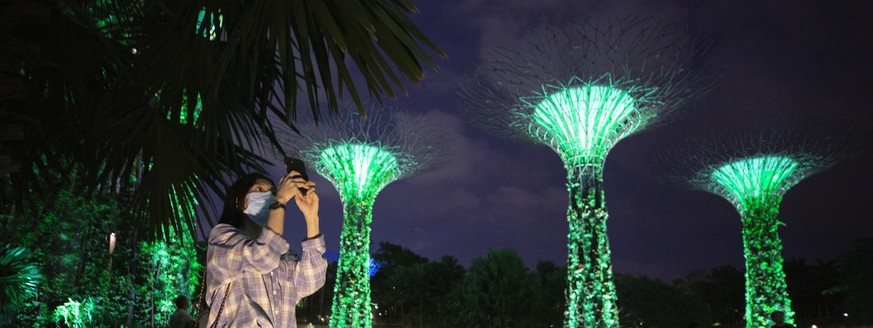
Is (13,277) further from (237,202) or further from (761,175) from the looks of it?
(761,175)

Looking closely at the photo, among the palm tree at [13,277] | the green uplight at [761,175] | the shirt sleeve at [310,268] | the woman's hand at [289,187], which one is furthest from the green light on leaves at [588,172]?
the woman's hand at [289,187]

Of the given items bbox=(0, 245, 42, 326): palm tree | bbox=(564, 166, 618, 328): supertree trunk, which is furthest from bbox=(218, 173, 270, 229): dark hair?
bbox=(564, 166, 618, 328): supertree trunk

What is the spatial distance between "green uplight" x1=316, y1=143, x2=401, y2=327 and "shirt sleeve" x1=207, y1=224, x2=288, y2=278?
17328mm

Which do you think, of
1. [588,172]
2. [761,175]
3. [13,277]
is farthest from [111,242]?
[761,175]

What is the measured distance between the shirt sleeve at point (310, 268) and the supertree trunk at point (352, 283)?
1725 cm

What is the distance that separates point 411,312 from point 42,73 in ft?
135

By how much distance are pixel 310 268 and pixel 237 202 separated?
356 millimetres

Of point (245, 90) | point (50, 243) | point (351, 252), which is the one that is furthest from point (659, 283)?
point (245, 90)

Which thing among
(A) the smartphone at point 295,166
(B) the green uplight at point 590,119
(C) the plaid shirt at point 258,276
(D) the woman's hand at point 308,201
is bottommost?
(C) the plaid shirt at point 258,276

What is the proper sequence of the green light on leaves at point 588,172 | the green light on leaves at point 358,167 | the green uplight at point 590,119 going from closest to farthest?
the green light on leaves at point 588,172 < the green uplight at point 590,119 < the green light on leaves at point 358,167

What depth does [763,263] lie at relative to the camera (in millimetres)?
19984

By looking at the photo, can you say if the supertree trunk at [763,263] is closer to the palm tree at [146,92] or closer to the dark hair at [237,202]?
the palm tree at [146,92]

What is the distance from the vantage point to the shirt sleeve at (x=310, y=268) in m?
2.21

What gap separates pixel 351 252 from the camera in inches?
762
